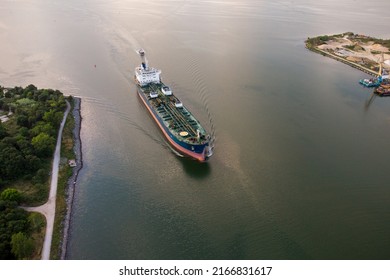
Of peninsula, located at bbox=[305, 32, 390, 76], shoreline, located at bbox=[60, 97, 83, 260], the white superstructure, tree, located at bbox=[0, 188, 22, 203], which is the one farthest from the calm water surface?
tree, located at bbox=[0, 188, 22, 203]

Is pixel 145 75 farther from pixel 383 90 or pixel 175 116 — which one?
pixel 383 90

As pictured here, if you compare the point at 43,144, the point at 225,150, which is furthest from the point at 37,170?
the point at 225,150

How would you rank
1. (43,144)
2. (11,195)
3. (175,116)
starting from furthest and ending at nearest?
(175,116), (43,144), (11,195)

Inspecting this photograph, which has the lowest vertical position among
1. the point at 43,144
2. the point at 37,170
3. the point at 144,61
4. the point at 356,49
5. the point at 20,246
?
the point at 37,170

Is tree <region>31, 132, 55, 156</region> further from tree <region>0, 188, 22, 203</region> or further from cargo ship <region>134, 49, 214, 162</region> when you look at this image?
cargo ship <region>134, 49, 214, 162</region>

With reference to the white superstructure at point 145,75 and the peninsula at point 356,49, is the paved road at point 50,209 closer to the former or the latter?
the white superstructure at point 145,75

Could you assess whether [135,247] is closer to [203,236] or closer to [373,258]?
[203,236]
